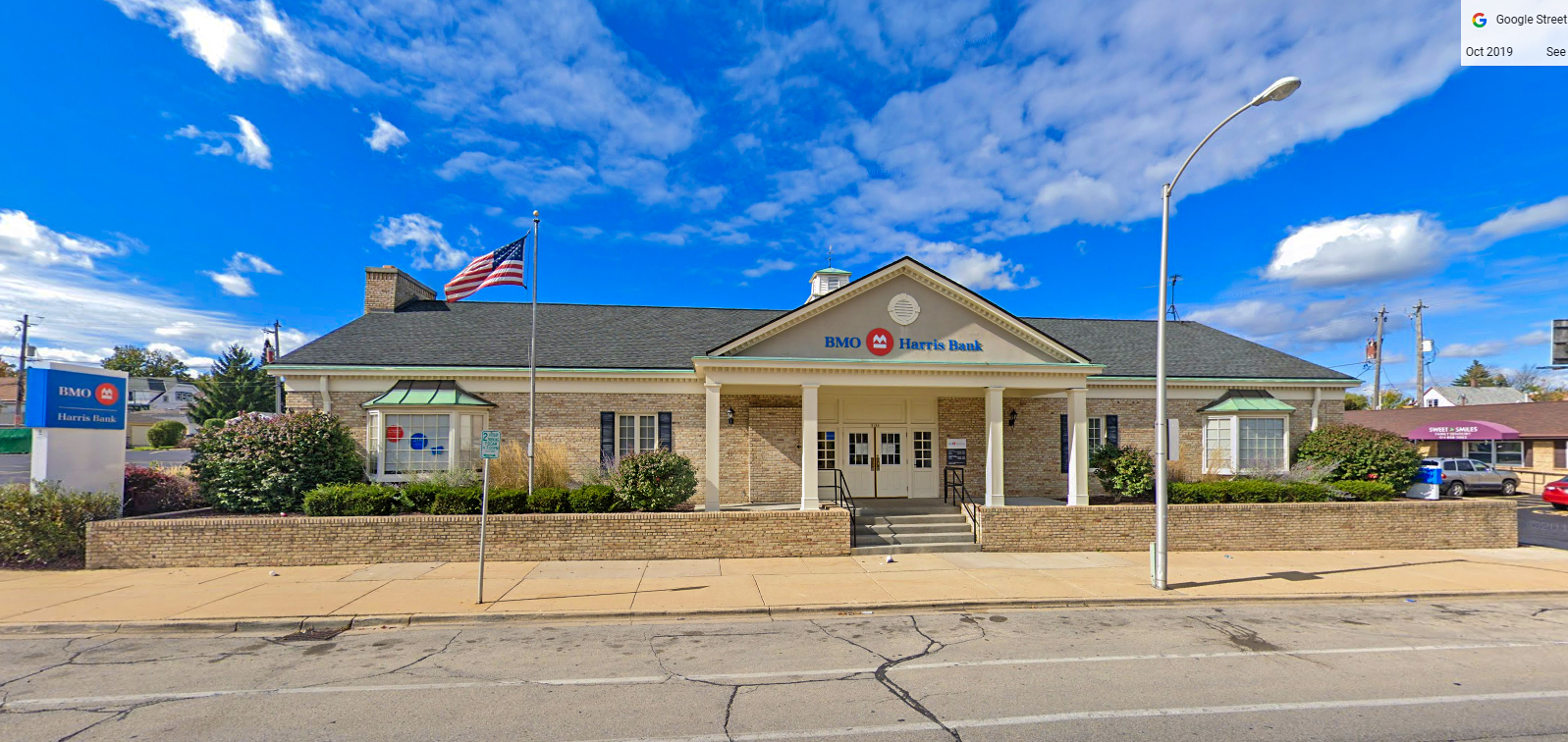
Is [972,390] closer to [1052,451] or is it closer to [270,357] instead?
[1052,451]

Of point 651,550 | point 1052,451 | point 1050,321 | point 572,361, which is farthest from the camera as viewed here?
point 1050,321

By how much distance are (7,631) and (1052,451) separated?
20464 mm

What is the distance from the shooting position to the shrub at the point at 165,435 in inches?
1895

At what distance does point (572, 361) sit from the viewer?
17.7 m

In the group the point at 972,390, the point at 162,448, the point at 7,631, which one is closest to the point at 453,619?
the point at 7,631

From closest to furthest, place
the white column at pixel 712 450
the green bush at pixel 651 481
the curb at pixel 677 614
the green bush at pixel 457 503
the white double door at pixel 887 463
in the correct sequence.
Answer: the curb at pixel 677 614 < the green bush at pixel 457 503 < the green bush at pixel 651 481 < the white column at pixel 712 450 < the white double door at pixel 887 463

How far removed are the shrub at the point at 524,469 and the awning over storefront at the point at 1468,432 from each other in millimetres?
35490

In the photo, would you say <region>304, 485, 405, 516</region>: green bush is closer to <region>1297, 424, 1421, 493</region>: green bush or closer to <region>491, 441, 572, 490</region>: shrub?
<region>491, 441, 572, 490</region>: shrub

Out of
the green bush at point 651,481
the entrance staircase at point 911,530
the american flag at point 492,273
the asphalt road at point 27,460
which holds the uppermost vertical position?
the american flag at point 492,273

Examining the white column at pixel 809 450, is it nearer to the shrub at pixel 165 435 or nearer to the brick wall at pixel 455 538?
the brick wall at pixel 455 538

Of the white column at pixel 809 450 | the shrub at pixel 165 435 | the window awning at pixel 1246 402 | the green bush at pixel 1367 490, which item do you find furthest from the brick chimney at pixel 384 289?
the shrub at pixel 165 435

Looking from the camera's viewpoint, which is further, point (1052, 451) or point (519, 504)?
point (1052, 451)

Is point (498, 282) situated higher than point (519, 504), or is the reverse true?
point (498, 282)

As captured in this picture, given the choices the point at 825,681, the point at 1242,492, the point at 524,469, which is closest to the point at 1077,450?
the point at 1242,492
